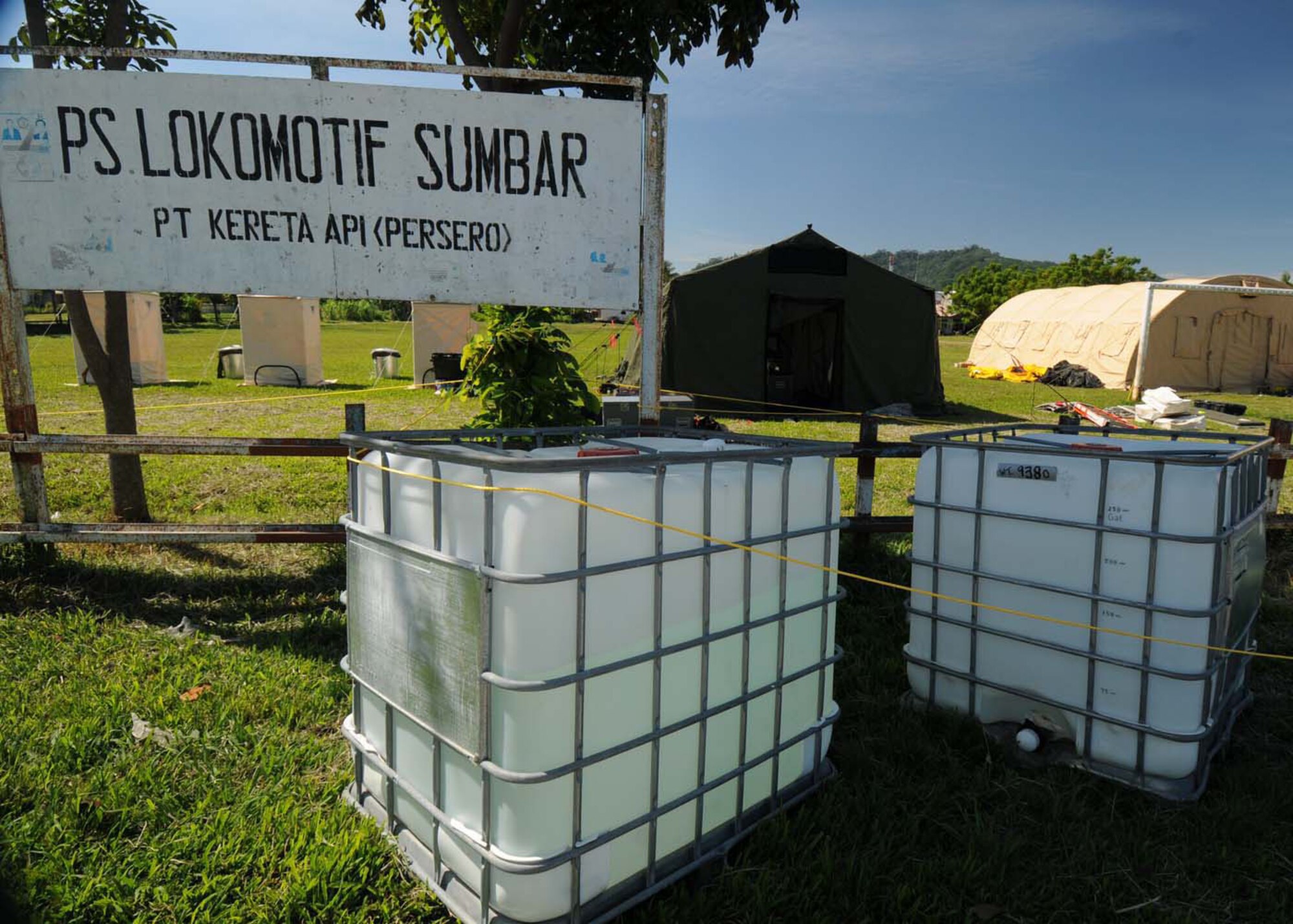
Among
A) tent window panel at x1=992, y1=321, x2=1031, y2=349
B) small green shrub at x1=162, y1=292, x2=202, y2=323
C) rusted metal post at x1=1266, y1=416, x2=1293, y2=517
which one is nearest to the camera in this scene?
rusted metal post at x1=1266, y1=416, x2=1293, y2=517

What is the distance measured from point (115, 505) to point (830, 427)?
9.50m

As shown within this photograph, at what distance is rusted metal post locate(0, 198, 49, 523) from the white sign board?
261mm

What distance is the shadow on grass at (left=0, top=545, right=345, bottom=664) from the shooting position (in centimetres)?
465

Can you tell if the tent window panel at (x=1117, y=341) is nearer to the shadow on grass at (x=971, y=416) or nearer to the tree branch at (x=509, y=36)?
the shadow on grass at (x=971, y=416)

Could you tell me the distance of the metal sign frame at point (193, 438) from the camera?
4.93m

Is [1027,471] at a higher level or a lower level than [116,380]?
lower

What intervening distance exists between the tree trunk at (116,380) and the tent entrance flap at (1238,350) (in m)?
24.8

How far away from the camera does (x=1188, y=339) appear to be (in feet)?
70.9

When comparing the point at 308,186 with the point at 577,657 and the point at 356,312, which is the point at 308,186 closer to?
the point at 577,657

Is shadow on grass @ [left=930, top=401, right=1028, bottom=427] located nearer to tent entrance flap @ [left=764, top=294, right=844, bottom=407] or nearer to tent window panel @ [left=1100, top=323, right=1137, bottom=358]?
tent entrance flap @ [left=764, top=294, right=844, bottom=407]

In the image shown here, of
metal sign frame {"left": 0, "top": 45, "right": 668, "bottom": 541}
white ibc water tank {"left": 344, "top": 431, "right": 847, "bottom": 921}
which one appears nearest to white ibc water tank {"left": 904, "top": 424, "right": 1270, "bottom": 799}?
white ibc water tank {"left": 344, "top": 431, "right": 847, "bottom": 921}

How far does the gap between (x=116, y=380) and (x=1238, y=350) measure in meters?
26.2

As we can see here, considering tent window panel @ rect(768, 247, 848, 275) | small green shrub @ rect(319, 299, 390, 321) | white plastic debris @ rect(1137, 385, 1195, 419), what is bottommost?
white plastic debris @ rect(1137, 385, 1195, 419)

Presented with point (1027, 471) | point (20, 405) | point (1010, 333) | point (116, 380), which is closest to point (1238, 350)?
point (1010, 333)
